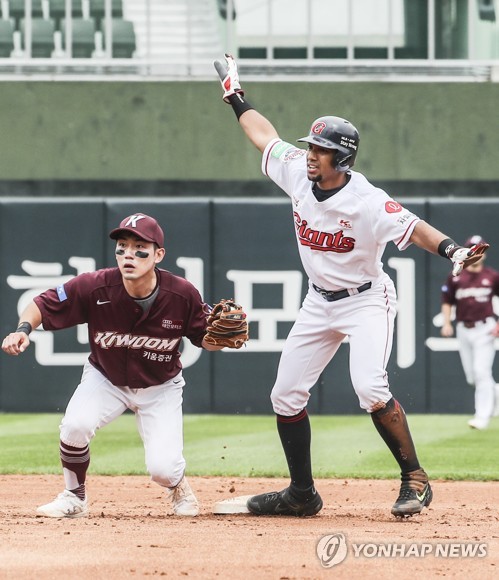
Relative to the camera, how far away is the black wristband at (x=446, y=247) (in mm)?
5148

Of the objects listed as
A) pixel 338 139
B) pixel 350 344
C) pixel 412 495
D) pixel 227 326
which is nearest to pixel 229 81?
pixel 338 139

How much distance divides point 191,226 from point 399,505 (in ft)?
20.5

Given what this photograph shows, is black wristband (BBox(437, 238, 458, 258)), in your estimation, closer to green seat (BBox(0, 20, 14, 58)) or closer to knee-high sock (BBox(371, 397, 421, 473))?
knee-high sock (BBox(371, 397, 421, 473))

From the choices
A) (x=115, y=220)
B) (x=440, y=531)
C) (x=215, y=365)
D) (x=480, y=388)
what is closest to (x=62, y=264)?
(x=115, y=220)

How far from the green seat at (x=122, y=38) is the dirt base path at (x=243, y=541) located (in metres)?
6.72

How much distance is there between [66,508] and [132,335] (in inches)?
34.1

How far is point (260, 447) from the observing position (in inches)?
360

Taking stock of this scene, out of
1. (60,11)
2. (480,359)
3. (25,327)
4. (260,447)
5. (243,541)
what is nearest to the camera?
(243,541)

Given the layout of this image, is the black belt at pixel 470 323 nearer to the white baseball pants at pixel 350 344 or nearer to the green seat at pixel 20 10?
the white baseball pants at pixel 350 344

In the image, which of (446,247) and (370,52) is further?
(370,52)

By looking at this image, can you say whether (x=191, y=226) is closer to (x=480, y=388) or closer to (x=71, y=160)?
(x=71, y=160)

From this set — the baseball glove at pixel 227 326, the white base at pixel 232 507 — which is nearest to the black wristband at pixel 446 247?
the baseball glove at pixel 227 326

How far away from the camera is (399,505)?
217 inches

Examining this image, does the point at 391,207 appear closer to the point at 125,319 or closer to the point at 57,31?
the point at 125,319
